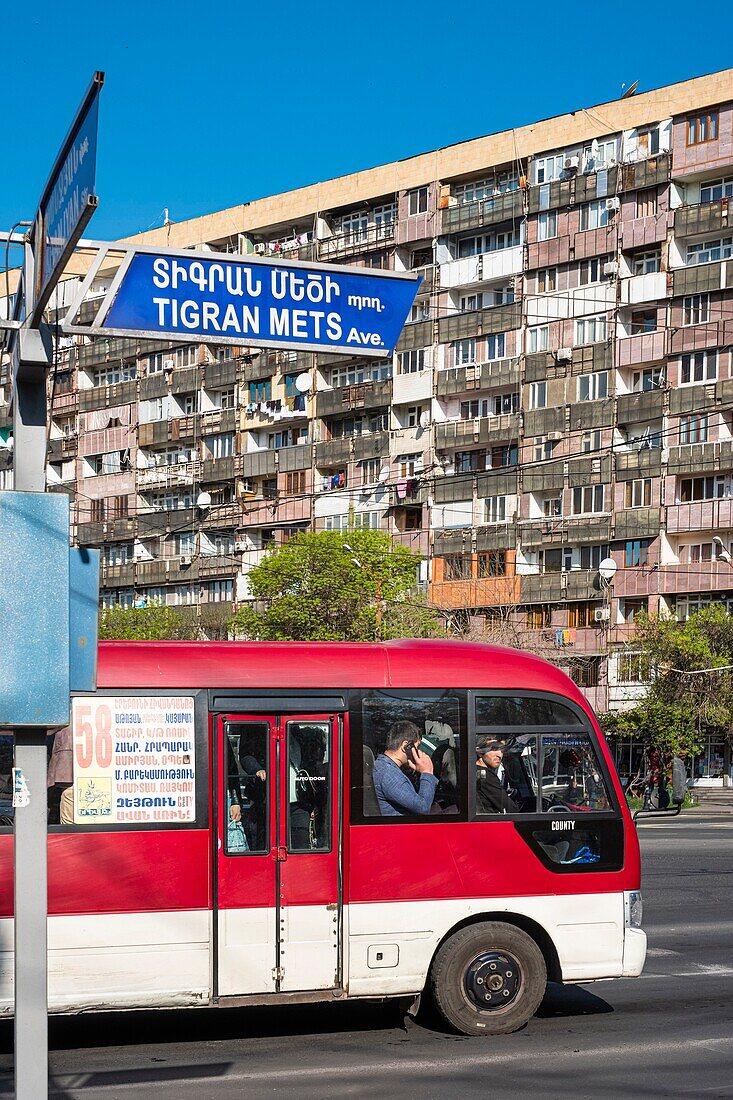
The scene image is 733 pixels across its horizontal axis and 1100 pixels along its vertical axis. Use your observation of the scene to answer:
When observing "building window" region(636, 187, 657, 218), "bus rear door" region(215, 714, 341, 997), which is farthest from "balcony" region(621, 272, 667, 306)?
"bus rear door" region(215, 714, 341, 997)

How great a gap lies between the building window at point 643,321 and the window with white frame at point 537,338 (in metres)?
3.68

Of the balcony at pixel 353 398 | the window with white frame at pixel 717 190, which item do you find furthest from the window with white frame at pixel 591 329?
the balcony at pixel 353 398

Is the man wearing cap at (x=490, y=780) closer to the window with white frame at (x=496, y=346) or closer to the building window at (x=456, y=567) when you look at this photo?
the building window at (x=456, y=567)

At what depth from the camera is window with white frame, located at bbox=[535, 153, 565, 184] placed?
60.5 metres

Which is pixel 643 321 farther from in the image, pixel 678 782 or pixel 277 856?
pixel 277 856

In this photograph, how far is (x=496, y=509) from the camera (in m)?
61.1

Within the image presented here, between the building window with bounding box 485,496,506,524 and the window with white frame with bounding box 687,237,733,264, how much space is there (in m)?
12.4

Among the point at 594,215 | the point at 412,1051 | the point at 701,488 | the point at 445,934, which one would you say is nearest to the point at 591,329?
the point at 594,215

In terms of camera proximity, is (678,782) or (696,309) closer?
(678,782)

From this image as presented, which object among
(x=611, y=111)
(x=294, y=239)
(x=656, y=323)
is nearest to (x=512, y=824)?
(x=656, y=323)

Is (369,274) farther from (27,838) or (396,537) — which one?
(396,537)

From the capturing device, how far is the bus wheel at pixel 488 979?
9805 millimetres

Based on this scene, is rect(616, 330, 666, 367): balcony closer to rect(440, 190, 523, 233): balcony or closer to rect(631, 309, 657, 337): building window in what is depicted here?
rect(631, 309, 657, 337): building window

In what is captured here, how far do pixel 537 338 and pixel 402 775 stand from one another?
51860 millimetres
